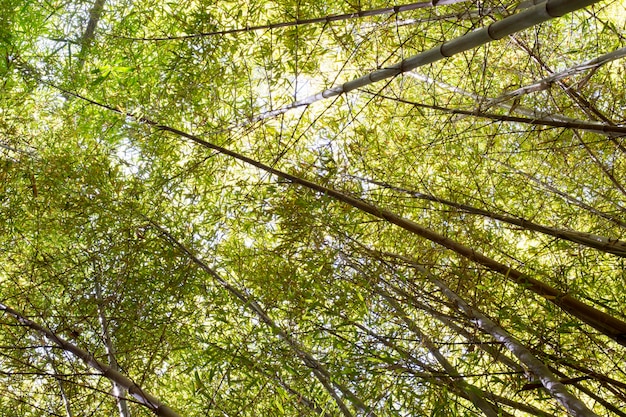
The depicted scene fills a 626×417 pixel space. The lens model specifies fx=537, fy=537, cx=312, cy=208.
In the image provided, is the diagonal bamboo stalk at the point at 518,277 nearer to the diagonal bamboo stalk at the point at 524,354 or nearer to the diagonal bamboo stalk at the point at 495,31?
the diagonal bamboo stalk at the point at 524,354

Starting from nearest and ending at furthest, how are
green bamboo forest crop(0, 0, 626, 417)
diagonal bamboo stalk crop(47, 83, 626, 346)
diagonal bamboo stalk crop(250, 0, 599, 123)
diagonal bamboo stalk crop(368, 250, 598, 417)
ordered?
diagonal bamboo stalk crop(250, 0, 599, 123) → diagonal bamboo stalk crop(368, 250, 598, 417) → diagonal bamboo stalk crop(47, 83, 626, 346) → green bamboo forest crop(0, 0, 626, 417)

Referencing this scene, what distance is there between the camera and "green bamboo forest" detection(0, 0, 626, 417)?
2.43m

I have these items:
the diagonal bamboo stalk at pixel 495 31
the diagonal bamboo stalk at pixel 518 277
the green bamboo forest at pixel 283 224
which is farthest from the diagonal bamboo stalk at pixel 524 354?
the diagonal bamboo stalk at pixel 495 31

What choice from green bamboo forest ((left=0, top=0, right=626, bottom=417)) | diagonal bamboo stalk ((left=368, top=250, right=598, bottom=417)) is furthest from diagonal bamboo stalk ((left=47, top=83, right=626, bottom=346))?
diagonal bamboo stalk ((left=368, top=250, right=598, bottom=417))

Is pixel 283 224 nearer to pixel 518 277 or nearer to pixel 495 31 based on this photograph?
pixel 518 277

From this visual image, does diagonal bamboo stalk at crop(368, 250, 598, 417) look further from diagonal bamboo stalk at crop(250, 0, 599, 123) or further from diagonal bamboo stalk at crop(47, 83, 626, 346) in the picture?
diagonal bamboo stalk at crop(250, 0, 599, 123)

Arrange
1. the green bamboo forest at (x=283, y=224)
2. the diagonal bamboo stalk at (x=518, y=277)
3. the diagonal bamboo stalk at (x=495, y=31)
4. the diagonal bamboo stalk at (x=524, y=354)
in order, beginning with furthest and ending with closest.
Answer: the green bamboo forest at (x=283, y=224) → the diagonal bamboo stalk at (x=518, y=277) → the diagonal bamboo stalk at (x=524, y=354) → the diagonal bamboo stalk at (x=495, y=31)

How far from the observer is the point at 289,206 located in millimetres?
2750

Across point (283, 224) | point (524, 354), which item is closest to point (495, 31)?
point (524, 354)

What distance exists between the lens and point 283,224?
273cm

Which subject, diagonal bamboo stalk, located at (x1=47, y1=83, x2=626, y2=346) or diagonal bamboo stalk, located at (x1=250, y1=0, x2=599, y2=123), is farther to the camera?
diagonal bamboo stalk, located at (x1=47, y1=83, x2=626, y2=346)

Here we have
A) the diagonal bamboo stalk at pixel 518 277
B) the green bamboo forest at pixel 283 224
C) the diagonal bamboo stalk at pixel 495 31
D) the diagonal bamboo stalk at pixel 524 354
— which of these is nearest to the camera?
the diagonal bamboo stalk at pixel 495 31

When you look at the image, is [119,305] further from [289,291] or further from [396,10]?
[396,10]

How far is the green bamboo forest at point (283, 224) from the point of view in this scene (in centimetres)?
243
